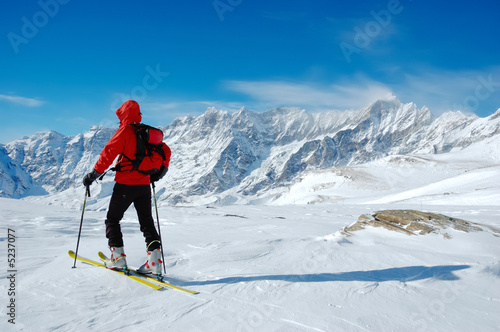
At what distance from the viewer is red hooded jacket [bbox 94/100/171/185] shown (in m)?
4.46

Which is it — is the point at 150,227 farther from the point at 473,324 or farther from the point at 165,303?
the point at 473,324

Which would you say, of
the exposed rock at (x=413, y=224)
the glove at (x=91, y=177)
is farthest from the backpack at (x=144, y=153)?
the exposed rock at (x=413, y=224)

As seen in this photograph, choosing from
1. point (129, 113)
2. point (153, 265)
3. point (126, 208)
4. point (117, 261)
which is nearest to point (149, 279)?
point (153, 265)

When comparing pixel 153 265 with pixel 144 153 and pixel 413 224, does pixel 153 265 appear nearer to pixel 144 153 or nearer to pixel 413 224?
pixel 144 153

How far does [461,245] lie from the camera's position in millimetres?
6590

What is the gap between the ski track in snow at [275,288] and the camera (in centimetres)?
325

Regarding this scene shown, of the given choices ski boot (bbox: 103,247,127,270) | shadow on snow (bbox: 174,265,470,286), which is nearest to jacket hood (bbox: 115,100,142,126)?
ski boot (bbox: 103,247,127,270)

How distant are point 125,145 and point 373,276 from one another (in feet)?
13.5

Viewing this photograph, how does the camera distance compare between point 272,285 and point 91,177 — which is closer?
point 272,285

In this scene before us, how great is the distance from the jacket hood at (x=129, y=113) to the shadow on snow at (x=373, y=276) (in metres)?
2.43

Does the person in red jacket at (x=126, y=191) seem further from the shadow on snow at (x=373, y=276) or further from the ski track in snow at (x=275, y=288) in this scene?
the shadow on snow at (x=373, y=276)

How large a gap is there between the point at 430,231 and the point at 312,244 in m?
3.03

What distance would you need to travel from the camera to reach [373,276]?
187 inches

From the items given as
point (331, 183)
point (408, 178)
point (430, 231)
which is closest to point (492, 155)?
point (408, 178)
